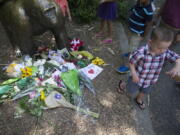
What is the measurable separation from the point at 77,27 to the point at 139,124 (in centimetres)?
273

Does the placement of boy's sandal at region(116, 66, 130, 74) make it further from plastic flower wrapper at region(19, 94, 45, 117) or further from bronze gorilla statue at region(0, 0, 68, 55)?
plastic flower wrapper at region(19, 94, 45, 117)

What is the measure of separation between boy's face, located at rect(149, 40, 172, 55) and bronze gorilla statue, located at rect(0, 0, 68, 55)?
1476 mm

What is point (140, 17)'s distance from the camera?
11.9 ft

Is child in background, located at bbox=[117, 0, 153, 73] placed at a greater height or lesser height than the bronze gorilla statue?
lesser

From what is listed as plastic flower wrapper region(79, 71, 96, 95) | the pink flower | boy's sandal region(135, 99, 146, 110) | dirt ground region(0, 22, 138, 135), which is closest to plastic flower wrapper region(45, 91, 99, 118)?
dirt ground region(0, 22, 138, 135)

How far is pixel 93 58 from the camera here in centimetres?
370

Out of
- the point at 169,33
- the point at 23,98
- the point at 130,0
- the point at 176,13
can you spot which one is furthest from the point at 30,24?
the point at 130,0

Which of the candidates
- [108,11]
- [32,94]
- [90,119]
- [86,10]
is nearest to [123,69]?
[90,119]

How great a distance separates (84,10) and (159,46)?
3026mm

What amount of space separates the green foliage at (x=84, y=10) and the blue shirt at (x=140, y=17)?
1.24m

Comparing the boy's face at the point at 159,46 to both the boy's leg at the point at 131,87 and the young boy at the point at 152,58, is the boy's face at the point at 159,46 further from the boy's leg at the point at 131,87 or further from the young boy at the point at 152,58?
the boy's leg at the point at 131,87

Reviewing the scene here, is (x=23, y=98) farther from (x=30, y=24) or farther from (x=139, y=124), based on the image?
(x=139, y=124)

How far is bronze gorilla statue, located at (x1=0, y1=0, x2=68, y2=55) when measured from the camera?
114 inches

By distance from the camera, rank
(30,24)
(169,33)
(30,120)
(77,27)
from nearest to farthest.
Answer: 1. (169,33)
2. (30,120)
3. (30,24)
4. (77,27)
